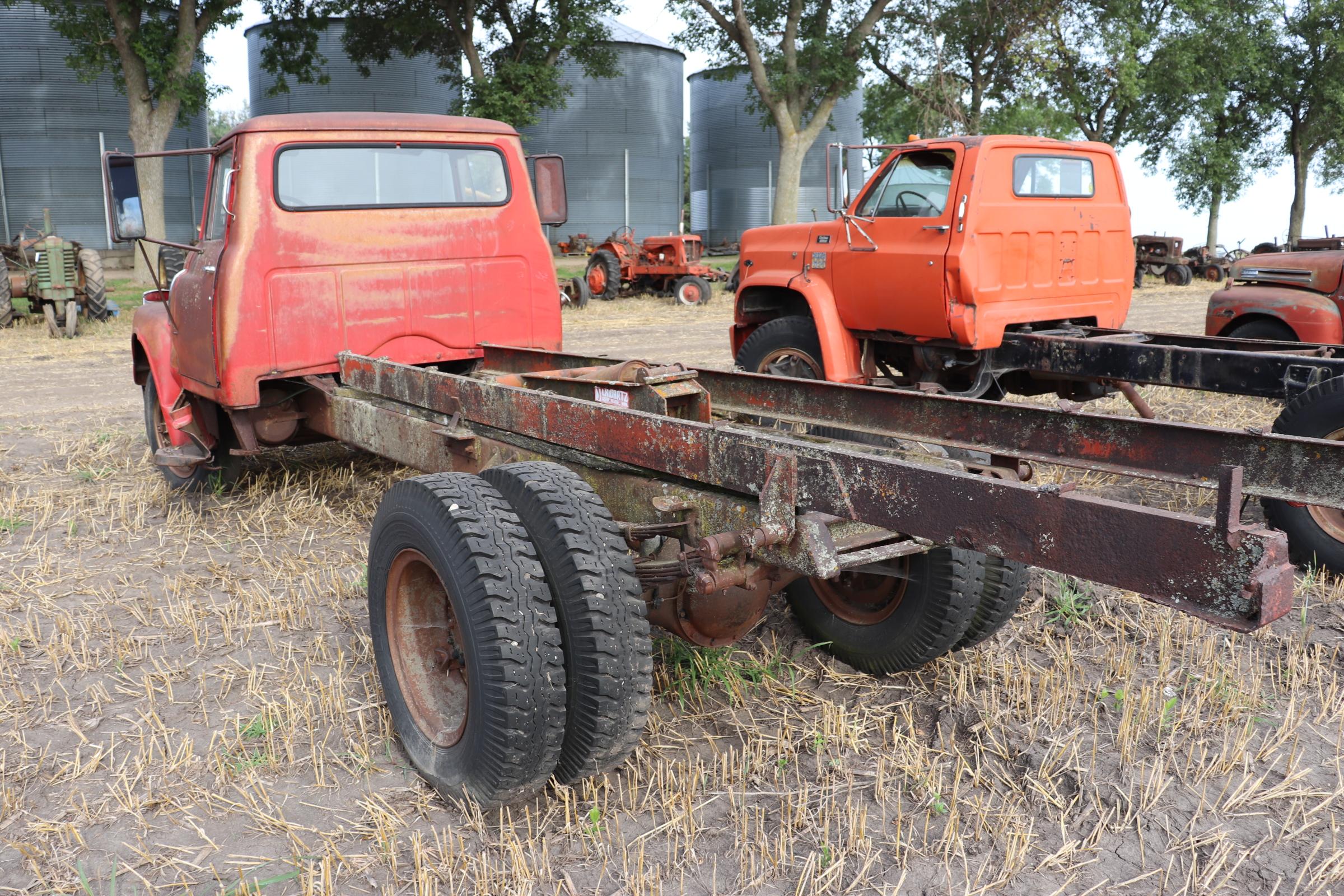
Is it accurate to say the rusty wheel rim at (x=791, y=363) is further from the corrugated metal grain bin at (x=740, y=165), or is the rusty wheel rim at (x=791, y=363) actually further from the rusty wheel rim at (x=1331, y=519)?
the corrugated metal grain bin at (x=740, y=165)

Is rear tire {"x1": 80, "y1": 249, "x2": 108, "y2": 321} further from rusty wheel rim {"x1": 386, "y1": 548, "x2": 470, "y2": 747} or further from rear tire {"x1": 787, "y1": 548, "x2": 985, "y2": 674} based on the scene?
rear tire {"x1": 787, "y1": 548, "x2": 985, "y2": 674}

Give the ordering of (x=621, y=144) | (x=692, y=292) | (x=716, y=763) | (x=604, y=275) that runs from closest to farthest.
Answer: (x=716, y=763) < (x=692, y=292) < (x=604, y=275) < (x=621, y=144)

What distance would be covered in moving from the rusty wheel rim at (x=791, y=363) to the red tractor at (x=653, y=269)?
11304mm

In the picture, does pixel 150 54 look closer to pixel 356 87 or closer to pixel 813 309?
pixel 356 87

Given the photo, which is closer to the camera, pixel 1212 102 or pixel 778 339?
pixel 778 339

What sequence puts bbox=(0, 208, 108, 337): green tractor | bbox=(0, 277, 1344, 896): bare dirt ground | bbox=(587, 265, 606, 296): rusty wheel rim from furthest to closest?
bbox=(587, 265, 606, 296): rusty wheel rim, bbox=(0, 208, 108, 337): green tractor, bbox=(0, 277, 1344, 896): bare dirt ground

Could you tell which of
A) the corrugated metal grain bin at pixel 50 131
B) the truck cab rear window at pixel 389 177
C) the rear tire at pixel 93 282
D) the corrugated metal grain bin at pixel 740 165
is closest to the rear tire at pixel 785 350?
A: the truck cab rear window at pixel 389 177

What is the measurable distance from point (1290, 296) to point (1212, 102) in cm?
2306

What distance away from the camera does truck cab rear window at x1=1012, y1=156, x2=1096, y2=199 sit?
6.35 m

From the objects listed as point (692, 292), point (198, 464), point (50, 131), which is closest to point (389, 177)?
point (198, 464)

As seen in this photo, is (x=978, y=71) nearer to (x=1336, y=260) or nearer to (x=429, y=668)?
(x=1336, y=260)

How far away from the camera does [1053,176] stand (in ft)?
21.4

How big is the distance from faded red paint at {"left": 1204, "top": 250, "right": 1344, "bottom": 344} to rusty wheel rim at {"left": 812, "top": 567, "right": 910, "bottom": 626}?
4.52 meters

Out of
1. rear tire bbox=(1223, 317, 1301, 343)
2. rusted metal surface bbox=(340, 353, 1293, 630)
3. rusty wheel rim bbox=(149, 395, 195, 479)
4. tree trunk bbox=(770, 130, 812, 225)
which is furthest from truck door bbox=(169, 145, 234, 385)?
tree trunk bbox=(770, 130, 812, 225)
